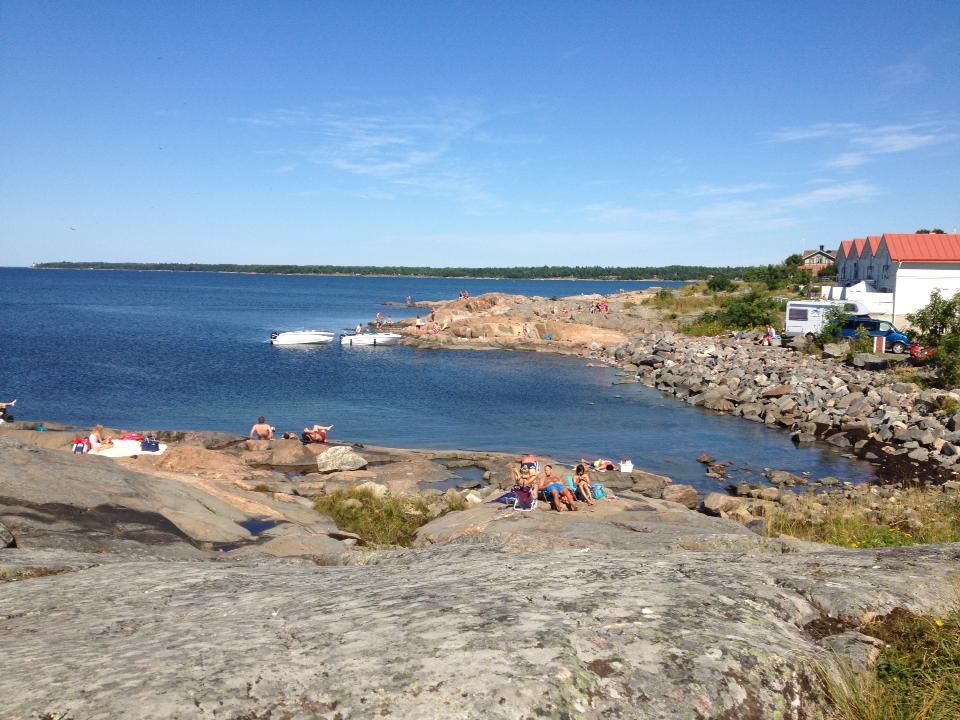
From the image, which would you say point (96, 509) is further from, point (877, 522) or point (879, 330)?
point (879, 330)

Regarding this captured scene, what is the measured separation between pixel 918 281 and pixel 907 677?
188 ft

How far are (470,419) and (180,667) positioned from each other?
35.0 m

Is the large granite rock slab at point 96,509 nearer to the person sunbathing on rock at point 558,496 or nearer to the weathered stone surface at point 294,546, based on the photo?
the weathered stone surface at point 294,546

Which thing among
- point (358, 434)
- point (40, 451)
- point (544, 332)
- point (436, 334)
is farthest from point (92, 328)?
point (40, 451)

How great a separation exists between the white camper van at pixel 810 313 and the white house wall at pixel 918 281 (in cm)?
309

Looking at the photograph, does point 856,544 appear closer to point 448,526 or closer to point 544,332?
point 448,526

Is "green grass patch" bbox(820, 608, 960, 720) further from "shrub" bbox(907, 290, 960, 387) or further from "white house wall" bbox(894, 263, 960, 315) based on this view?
"white house wall" bbox(894, 263, 960, 315)

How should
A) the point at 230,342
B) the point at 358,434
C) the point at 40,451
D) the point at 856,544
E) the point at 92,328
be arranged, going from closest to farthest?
the point at 856,544 → the point at 40,451 → the point at 358,434 → the point at 230,342 → the point at 92,328

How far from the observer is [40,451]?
12320 mm

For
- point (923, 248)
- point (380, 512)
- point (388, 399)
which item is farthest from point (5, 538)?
point (923, 248)

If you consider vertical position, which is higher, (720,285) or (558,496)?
(720,285)

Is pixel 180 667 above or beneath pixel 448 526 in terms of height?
above

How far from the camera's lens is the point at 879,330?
47344mm

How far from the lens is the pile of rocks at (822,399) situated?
98.2 ft
